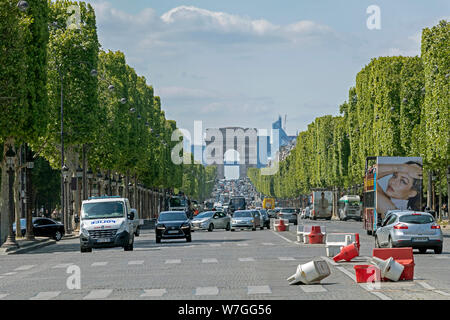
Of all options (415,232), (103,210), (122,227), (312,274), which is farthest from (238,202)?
(312,274)

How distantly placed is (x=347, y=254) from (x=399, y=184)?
22.1m

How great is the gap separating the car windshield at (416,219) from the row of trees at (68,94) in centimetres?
1967

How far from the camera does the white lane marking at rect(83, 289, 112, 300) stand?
64.3ft

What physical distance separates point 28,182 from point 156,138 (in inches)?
2375

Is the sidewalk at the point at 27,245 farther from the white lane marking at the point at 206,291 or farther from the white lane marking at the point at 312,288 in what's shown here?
the white lane marking at the point at 312,288

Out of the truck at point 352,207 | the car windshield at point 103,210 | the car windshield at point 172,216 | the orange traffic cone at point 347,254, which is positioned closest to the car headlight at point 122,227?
the car windshield at point 103,210

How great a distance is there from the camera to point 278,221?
227 feet

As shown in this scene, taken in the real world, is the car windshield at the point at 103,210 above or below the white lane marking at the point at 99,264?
above

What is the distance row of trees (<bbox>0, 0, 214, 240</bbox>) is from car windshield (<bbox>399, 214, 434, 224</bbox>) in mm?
19665

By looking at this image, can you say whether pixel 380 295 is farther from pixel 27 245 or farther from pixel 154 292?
pixel 27 245

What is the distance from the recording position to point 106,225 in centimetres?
4019

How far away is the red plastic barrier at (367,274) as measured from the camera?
2173cm

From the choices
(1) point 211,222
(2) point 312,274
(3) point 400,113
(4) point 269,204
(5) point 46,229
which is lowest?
(4) point 269,204
